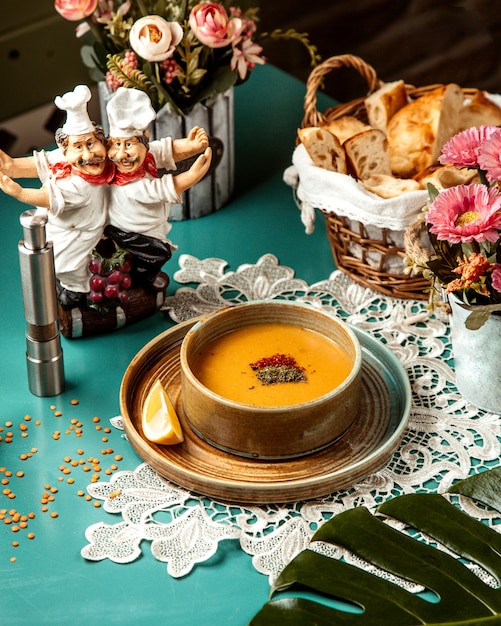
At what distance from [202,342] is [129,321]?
19 cm

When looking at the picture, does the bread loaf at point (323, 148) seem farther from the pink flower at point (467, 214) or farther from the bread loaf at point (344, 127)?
the pink flower at point (467, 214)

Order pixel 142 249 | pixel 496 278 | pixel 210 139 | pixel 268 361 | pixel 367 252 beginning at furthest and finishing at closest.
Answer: pixel 210 139 → pixel 367 252 → pixel 142 249 → pixel 268 361 → pixel 496 278

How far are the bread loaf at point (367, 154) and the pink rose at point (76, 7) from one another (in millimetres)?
410

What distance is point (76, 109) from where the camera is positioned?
44.4 inches

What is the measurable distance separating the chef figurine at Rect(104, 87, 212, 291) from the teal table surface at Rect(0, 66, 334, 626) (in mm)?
127

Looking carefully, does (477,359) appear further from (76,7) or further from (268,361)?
(76,7)

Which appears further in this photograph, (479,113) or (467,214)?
(479,113)

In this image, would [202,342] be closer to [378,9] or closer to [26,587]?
[26,587]

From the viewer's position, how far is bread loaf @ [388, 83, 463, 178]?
1421 mm

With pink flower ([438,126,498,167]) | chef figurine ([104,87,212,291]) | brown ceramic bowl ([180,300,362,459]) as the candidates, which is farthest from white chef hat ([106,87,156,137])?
pink flower ([438,126,498,167])

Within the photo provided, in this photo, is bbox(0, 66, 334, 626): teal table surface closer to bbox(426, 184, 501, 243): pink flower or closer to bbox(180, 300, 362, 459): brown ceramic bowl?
bbox(180, 300, 362, 459): brown ceramic bowl

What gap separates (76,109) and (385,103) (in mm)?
554

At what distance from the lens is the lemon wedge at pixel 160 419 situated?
1093mm

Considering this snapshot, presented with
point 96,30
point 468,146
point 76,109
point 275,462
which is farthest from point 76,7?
point 275,462
